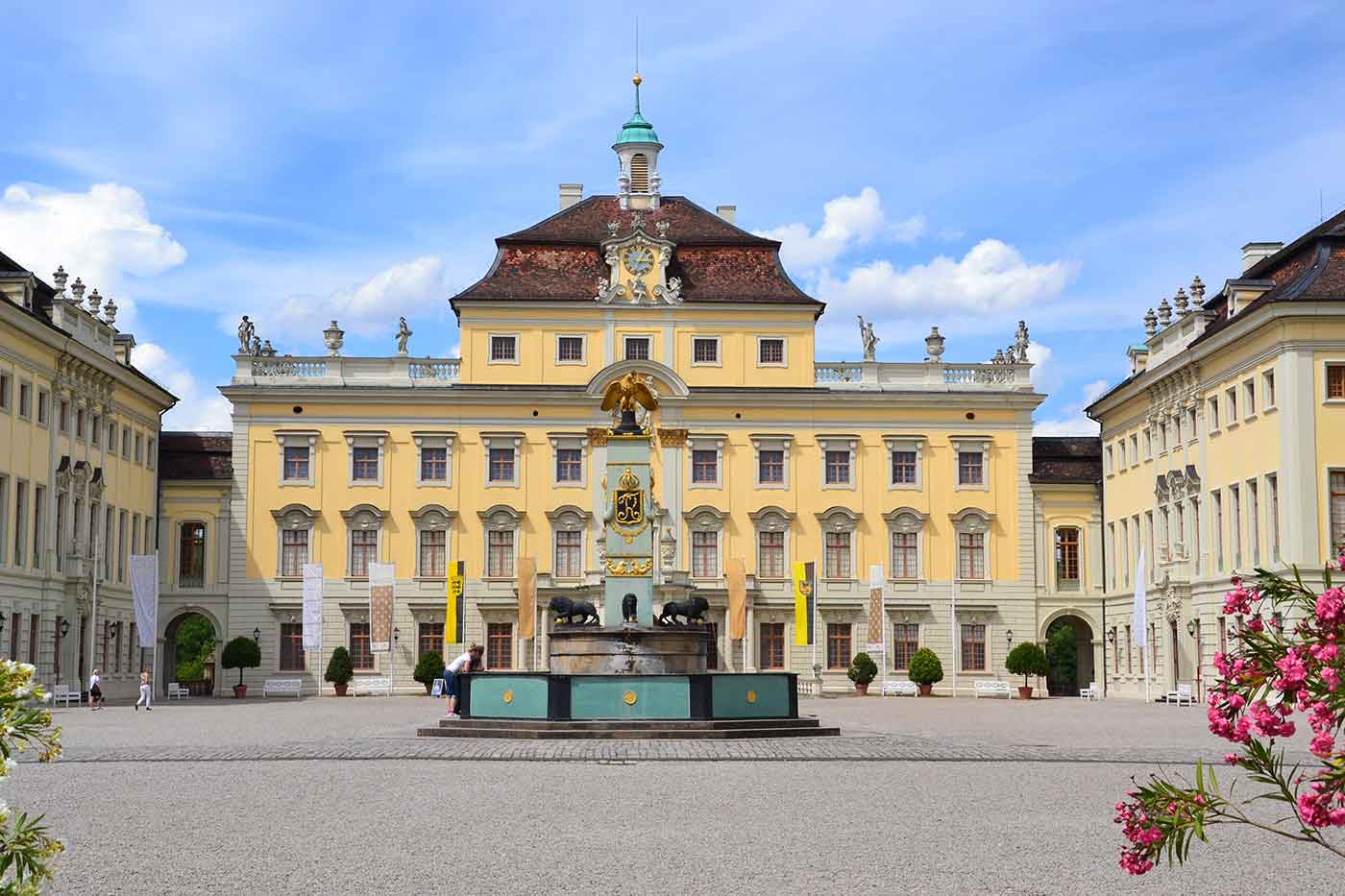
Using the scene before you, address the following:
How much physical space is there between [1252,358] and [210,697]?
109ft

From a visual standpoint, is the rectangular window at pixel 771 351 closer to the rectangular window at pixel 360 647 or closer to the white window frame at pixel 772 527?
the white window frame at pixel 772 527

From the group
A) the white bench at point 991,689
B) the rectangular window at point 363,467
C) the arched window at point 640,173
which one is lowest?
the white bench at point 991,689

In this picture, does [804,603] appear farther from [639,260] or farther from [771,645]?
[639,260]

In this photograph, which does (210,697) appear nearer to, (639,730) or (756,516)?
(756,516)

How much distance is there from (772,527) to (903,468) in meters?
4.90

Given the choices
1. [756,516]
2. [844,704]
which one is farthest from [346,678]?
[844,704]

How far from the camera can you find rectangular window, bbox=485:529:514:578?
61312mm

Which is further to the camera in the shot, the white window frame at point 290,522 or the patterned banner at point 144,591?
the white window frame at point 290,522

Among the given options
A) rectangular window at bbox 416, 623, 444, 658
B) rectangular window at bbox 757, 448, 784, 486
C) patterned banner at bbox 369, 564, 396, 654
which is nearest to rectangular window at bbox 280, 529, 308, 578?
rectangular window at bbox 416, 623, 444, 658

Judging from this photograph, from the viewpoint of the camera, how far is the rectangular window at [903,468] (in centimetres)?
6209

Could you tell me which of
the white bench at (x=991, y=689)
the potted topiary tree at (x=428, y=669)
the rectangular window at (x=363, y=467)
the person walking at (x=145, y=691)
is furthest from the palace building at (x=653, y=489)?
the person walking at (x=145, y=691)

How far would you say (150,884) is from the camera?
11133 mm

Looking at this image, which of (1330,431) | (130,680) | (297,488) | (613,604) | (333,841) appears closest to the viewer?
(333,841)

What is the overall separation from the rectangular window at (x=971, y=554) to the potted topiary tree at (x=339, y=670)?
20498 millimetres
